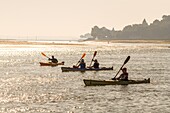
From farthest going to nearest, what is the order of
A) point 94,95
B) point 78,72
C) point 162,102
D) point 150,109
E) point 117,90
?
point 78,72
point 117,90
point 94,95
point 162,102
point 150,109

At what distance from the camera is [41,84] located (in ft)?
142

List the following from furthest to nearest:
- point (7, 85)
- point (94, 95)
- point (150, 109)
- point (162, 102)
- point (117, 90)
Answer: point (7, 85)
point (117, 90)
point (94, 95)
point (162, 102)
point (150, 109)

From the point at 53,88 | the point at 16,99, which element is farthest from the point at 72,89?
the point at 16,99

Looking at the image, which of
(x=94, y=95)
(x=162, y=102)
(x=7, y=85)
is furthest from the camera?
(x=7, y=85)

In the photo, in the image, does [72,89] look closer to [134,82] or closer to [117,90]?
[117,90]

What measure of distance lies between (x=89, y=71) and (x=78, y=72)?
2.86 m

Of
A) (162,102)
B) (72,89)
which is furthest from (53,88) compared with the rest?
(162,102)

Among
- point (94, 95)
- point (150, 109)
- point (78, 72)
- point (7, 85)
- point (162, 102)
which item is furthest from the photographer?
point (78, 72)

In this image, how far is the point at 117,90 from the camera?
128 feet

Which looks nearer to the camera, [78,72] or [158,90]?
[158,90]

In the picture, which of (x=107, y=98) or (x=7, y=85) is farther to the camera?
(x=7, y=85)

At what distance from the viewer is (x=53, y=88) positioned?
131 ft

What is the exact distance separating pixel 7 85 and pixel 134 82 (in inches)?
544

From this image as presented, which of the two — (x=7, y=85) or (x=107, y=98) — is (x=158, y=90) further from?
(x=7, y=85)
